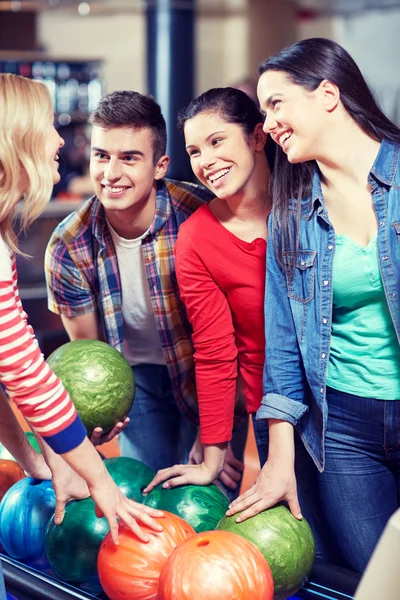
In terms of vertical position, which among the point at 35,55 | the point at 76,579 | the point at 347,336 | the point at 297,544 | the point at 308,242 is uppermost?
the point at 35,55

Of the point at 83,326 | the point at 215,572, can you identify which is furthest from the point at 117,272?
the point at 215,572

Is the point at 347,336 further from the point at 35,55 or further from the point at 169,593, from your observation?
the point at 35,55

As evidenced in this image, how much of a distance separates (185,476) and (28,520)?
462 mm

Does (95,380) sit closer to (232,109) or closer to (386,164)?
(232,109)

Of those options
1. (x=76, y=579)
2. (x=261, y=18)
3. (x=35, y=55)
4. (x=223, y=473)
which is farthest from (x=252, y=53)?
(x=76, y=579)

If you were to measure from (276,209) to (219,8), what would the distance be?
25.7 feet

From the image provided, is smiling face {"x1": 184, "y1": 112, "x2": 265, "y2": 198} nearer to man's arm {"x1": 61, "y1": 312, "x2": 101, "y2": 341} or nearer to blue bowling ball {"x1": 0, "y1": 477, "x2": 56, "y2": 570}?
man's arm {"x1": 61, "y1": 312, "x2": 101, "y2": 341}

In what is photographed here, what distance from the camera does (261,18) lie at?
929 cm

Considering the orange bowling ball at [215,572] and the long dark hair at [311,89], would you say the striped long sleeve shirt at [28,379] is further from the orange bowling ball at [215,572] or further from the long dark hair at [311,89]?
the long dark hair at [311,89]

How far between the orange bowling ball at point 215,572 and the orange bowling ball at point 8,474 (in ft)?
3.11

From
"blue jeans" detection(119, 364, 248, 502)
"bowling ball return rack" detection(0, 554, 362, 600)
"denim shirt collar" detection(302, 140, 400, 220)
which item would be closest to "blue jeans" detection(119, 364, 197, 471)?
"blue jeans" detection(119, 364, 248, 502)

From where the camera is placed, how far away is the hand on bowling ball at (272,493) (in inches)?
80.4

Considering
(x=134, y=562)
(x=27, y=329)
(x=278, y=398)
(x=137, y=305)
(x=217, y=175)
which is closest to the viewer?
(x=27, y=329)

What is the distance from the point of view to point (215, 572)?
175 cm
